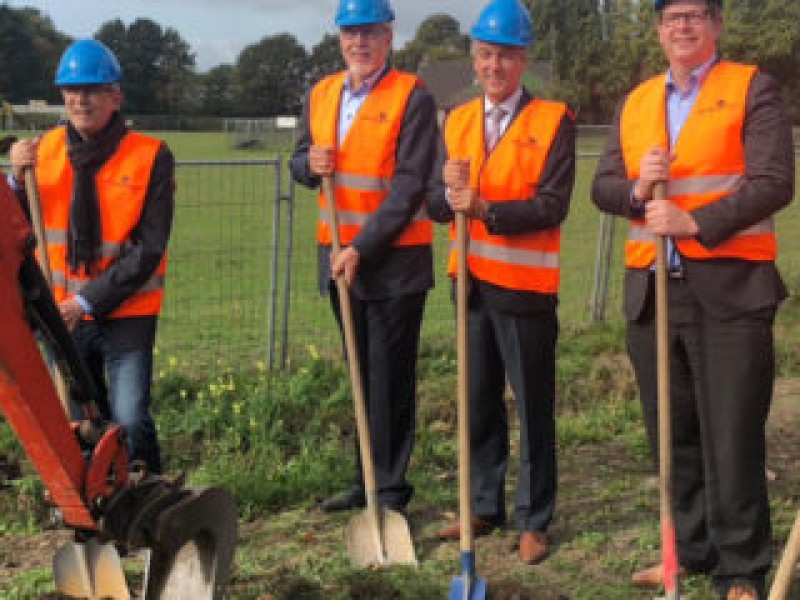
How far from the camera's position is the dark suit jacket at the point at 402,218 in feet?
15.0

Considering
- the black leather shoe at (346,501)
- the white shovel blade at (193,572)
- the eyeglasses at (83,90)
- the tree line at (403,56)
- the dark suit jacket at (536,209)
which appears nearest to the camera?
the white shovel blade at (193,572)

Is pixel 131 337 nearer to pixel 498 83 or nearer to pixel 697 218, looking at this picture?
Answer: pixel 498 83

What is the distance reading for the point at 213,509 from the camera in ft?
11.6

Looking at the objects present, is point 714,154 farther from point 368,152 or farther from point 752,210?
point 368,152

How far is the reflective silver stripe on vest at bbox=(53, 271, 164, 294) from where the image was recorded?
14.9ft

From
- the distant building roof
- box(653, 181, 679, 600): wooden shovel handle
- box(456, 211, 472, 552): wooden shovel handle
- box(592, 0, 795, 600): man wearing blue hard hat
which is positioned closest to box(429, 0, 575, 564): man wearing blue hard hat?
box(456, 211, 472, 552): wooden shovel handle

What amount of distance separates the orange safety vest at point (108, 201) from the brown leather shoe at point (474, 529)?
5.79ft

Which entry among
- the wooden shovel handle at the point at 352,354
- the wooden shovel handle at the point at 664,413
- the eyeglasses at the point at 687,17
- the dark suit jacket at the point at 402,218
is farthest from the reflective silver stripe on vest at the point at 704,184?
the wooden shovel handle at the point at 352,354

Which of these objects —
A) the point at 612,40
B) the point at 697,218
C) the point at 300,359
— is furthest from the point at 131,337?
the point at 612,40

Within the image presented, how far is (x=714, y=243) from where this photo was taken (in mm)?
3662

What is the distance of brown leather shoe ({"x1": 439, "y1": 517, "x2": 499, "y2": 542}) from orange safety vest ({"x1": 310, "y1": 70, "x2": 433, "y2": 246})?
1396 mm

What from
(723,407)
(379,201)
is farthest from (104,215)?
(723,407)

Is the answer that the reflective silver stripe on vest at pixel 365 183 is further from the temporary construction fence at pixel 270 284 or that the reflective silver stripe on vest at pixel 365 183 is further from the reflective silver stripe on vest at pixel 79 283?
the temporary construction fence at pixel 270 284

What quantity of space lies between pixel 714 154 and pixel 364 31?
1.78 metres
